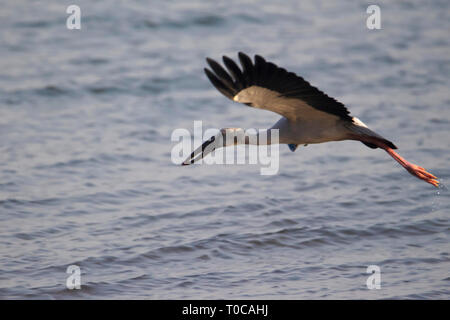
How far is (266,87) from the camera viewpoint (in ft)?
21.8

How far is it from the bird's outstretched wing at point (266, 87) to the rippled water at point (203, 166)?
186 centimetres

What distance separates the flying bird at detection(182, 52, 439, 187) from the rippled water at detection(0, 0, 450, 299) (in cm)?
116

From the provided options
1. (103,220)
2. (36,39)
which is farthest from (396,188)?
(36,39)

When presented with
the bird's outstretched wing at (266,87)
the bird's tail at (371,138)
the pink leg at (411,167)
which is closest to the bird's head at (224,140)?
the bird's outstretched wing at (266,87)

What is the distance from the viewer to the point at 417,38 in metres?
16.6

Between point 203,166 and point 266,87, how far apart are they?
4476mm

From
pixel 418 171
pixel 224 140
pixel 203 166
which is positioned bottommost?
pixel 418 171

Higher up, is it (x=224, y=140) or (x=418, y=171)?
(x=224, y=140)

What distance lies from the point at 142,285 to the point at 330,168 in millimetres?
4196

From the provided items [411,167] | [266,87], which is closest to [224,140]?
[266,87]

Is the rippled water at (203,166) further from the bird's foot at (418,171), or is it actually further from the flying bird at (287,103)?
the flying bird at (287,103)

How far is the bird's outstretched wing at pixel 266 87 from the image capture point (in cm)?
643

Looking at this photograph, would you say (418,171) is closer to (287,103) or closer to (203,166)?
(287,103)

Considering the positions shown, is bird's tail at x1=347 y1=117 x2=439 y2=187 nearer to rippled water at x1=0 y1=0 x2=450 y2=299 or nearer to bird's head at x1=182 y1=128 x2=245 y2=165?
rippled water at x1=0 y1=0 x2=450 y2=299
